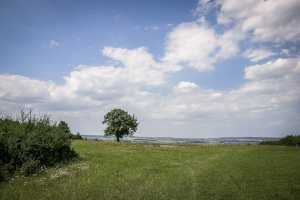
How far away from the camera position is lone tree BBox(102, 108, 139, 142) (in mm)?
96125

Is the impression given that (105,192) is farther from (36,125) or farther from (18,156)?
(36,125)

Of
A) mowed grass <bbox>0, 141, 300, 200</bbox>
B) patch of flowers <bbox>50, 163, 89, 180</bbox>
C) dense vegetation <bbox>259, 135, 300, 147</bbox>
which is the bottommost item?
mowed grass <bbox>0, 141, 300, 200</bbox>

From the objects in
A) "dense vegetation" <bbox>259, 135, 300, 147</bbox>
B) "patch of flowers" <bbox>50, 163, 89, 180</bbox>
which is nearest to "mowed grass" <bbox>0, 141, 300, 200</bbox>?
"patch of flowers" <bbox>50, 163, 89, 180</bbox>

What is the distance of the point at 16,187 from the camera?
52.4 ft

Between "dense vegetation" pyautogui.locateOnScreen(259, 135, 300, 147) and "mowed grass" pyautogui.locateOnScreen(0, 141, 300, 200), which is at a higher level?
"dense vegetation" pyautogui.locateOnScreen(259, 135, 300, 147)

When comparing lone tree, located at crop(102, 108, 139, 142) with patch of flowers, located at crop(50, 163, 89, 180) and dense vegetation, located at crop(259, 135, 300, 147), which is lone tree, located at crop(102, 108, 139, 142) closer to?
dense vegetation, located at crop(259, 135, 300, 147)

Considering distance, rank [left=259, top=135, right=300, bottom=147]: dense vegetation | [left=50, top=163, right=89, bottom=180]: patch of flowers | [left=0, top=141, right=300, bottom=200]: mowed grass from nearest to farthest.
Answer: [left=0, top=141, right=300, bottom=200]: mowed grass → [left=50, top=163, right=89, bottom=180]: patch of flowers → [left=259, top=135, right=300, bottom=147]: dense vegetation

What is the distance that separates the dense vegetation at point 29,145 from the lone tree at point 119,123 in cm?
6689

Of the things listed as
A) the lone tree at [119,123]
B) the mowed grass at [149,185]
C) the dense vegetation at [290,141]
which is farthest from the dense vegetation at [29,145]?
the dense vegetation at [290,141]

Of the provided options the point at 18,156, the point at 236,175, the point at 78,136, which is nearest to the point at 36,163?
the point at 18,156

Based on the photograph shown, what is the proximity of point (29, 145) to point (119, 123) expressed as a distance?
74980 mm

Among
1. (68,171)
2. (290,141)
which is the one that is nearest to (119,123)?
(290,141)

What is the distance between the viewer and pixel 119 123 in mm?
96938

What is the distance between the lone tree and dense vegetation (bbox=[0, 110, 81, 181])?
219 feet
